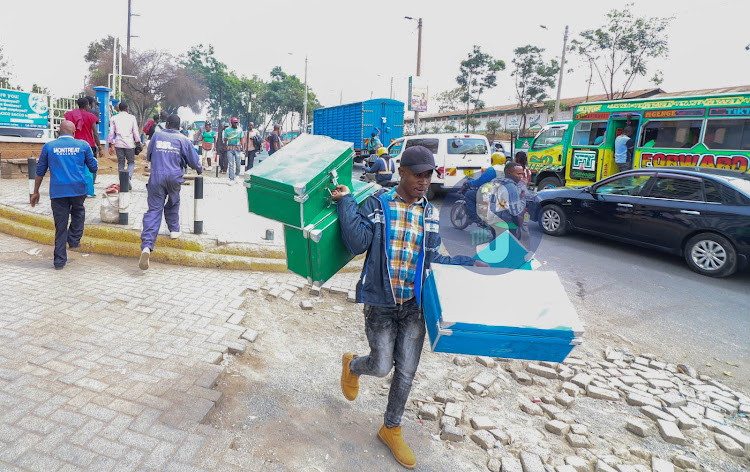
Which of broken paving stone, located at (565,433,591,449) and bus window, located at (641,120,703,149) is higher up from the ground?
bus window, located at (641,120,703,149)

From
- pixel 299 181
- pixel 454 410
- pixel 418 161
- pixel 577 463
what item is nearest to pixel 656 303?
pixel 577 463

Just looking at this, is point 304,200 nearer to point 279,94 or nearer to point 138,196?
point 138,196

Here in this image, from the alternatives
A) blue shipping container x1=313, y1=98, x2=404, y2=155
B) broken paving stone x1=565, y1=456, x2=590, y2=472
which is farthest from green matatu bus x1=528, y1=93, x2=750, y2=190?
broken paving stone x1=565, y1=456, x2=590, y2=472

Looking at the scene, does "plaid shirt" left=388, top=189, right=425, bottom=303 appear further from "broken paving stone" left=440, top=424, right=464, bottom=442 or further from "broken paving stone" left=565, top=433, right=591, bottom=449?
"broken paving stone" left=565, top=433, right=591, bottom=449

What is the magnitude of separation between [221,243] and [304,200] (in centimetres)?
400

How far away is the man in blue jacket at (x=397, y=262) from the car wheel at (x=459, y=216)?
198 centimetres

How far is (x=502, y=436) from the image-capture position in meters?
2.82

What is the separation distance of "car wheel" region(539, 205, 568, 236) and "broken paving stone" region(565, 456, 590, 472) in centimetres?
646

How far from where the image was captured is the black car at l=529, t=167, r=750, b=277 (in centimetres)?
614

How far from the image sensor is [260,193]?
7.86ft

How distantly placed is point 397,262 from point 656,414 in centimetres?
213

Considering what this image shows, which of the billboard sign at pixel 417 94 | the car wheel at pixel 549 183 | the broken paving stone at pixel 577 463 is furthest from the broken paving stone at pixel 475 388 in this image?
the billboard sign at pixel 417 94

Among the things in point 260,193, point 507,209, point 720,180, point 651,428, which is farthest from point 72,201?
point 720,180

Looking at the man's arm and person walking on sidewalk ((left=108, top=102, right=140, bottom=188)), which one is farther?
person walking on sidewalk ((left=108, top=102, right=140, bottom=188))
